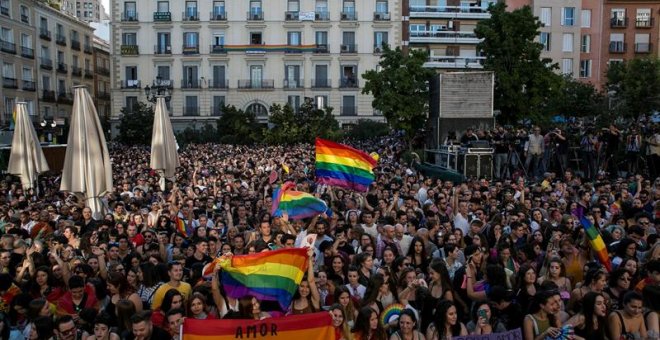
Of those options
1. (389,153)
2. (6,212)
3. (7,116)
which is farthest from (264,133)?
(6,212)

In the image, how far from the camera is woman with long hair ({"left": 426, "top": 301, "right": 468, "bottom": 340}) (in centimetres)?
604

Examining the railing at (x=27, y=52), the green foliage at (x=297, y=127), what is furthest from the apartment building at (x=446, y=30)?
the railing at (x=27, y=52)

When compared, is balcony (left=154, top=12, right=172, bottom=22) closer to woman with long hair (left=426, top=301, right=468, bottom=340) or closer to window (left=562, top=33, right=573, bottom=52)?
window (left=562, top=33, right=573, bottom=52)

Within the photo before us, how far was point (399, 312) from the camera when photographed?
257 inches

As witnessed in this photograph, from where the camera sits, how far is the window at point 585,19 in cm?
5262

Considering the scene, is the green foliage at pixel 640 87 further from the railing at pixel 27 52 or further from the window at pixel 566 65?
the railing at pixel 27 52

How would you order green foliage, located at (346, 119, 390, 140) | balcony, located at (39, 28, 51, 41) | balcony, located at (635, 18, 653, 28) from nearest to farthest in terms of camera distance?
balcony, located at (39, 28, 51, 41) < green foliage, located at (346, 119, 390, 140) < balcony, located at (635, 18, 653, 28)

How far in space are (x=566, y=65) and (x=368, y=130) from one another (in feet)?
57.6

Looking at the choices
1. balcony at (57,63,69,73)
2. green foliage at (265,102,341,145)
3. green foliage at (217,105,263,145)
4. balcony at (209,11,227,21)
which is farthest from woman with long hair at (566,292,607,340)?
balcony at (209,11,227,21)

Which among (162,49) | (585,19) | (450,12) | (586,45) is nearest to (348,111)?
(450,12)

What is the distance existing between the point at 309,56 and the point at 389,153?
26427mm

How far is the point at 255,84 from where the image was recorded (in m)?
56.0

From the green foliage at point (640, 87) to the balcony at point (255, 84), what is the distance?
2871 cm

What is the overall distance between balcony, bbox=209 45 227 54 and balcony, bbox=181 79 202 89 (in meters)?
2.80
